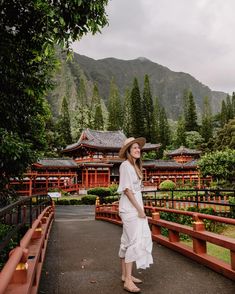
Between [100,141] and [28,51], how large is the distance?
3943 centimetres

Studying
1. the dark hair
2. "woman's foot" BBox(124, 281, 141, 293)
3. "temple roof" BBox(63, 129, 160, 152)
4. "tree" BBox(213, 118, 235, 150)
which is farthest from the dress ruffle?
"tree" BBox(213, 118, 235, 150)

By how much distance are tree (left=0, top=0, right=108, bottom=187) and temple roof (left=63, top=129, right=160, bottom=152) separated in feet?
111

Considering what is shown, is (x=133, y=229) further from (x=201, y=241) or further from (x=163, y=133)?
(x=163, y=133)

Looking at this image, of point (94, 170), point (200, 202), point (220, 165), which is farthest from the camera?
point (94, 170)

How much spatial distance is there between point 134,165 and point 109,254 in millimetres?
2801

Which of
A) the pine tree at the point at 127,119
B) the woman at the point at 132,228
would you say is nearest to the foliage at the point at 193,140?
the pine tree at the point at 127,119

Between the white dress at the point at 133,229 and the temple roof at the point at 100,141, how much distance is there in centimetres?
3875

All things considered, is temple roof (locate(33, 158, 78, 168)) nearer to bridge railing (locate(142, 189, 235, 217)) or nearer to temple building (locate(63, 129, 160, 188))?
temple building (locate(63, 129, 160, 188))

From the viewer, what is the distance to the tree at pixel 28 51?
5547 mm

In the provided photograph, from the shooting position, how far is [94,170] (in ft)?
138

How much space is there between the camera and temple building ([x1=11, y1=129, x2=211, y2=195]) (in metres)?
37.9

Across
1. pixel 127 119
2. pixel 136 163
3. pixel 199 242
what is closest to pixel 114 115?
pixel 127 119

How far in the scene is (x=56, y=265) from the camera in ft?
18.5

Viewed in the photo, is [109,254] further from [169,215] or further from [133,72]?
[133,72]
